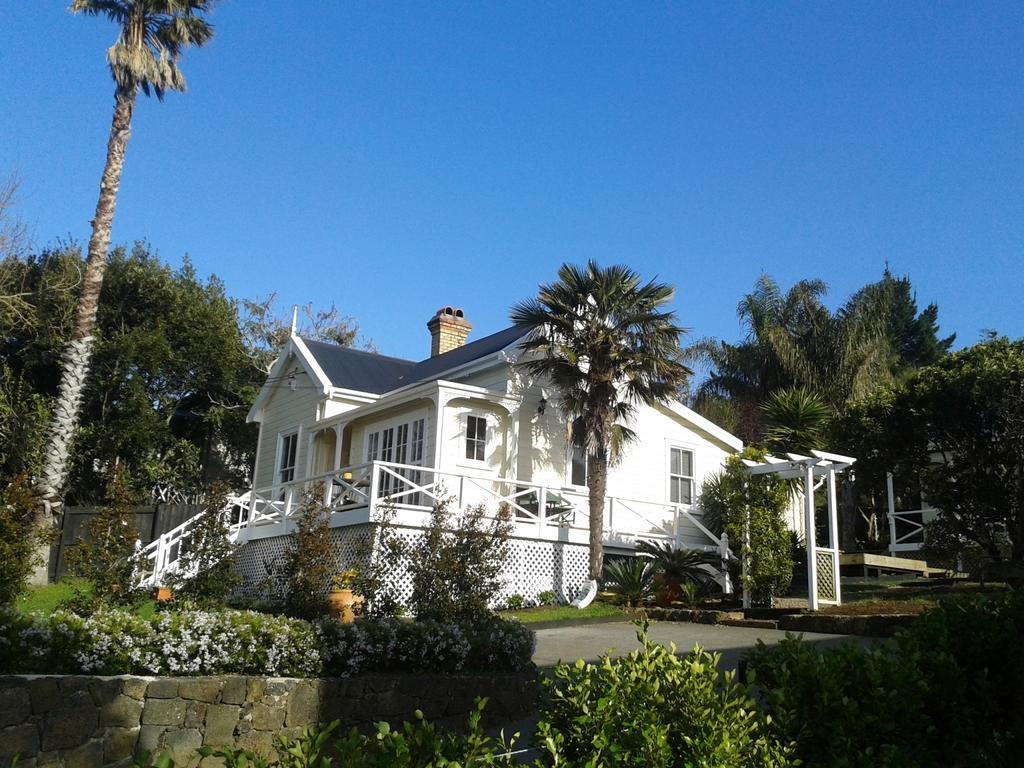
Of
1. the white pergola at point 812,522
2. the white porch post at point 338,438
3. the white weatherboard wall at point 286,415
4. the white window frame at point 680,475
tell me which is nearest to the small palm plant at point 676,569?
the white pergola at point 812,522

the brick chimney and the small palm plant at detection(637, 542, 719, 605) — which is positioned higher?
the brick chimney

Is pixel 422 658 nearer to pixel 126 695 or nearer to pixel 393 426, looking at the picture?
pixel 126 695

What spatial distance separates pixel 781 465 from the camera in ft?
59.9

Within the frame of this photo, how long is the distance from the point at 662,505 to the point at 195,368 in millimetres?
17497

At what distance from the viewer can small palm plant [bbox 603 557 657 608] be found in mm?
18484

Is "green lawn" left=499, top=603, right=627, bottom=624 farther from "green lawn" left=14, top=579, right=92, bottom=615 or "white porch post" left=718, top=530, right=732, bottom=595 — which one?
"green lawn" left=14, top=579, right=92, bottom=615

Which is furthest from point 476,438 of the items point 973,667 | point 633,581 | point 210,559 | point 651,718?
point 651,718

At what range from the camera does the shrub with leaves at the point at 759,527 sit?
58.2 ft

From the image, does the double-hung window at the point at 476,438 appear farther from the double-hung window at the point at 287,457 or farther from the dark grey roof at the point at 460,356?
the double-hung window at the point at 287,457

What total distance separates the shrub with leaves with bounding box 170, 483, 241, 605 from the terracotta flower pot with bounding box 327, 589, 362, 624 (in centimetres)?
191

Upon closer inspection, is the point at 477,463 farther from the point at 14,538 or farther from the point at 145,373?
the point at 145,373

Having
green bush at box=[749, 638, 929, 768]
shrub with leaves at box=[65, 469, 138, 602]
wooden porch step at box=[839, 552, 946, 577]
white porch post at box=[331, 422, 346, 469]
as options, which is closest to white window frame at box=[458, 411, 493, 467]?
white porch post at box=[331, 422, 346, 469]

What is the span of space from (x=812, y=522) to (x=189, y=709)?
12336 millimetres

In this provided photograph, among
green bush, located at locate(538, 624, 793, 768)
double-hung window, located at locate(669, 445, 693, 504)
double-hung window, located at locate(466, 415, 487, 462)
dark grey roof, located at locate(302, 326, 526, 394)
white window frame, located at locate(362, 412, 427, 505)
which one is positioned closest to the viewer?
green bush, located at locate(538, 624, 793, 768)
